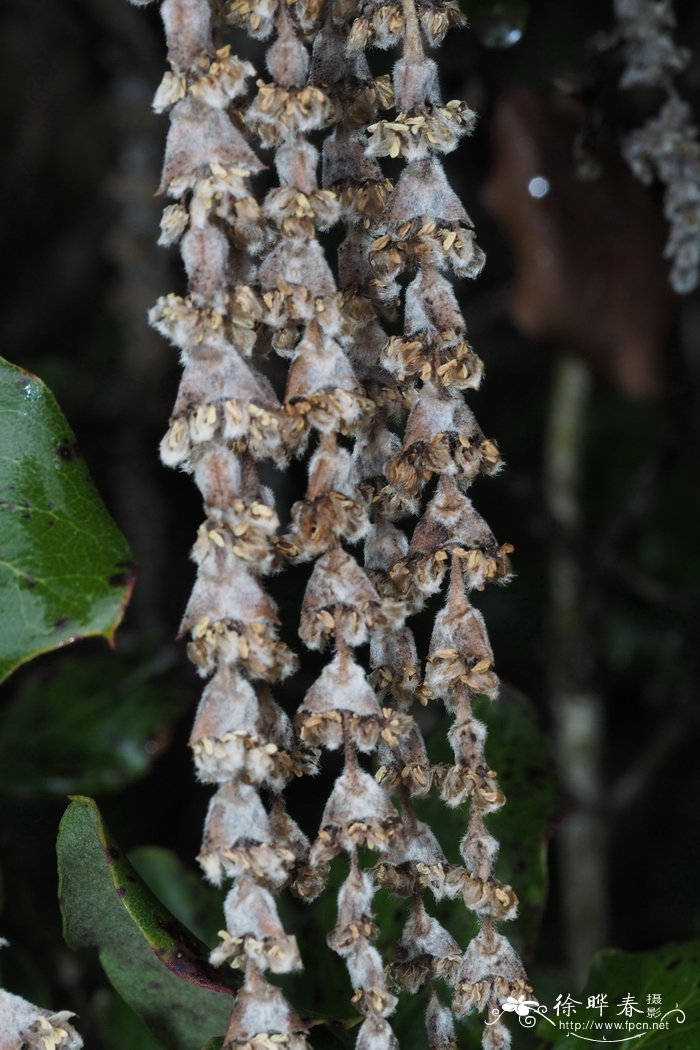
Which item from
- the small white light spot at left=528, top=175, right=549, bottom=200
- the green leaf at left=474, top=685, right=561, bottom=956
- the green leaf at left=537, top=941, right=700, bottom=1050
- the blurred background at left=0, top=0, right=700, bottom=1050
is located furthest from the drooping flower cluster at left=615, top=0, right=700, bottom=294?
the green leaf at left=537, top=941, right=700, bottom=1050

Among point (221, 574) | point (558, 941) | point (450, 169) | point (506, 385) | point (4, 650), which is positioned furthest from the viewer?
point (506, 385)

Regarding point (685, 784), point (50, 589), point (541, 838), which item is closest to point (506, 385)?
point (685, 784)

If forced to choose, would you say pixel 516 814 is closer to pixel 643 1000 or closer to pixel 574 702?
pixel 643 1000

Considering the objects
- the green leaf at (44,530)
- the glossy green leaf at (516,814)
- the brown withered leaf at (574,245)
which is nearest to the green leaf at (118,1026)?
the glossy green leaf at (516,814)

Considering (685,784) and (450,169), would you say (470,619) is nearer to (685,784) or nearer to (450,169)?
(450,169)

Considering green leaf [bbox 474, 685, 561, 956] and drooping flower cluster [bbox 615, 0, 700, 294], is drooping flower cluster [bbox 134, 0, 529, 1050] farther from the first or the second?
drooping flower cluster [bbox 615, 0, 700, 294]

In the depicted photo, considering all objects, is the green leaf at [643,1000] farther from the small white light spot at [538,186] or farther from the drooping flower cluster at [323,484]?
the small white light spot at [538,186]
